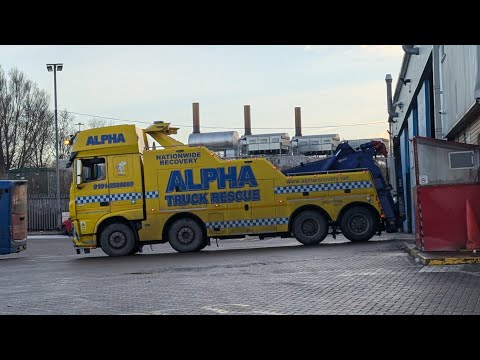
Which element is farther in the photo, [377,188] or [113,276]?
[377,188]

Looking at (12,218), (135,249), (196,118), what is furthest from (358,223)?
(196,118)

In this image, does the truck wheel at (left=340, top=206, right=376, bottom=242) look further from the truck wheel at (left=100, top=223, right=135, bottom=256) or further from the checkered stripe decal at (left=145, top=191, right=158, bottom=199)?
the truck wheel at (left=100, top=223, right=135, bottom=256)

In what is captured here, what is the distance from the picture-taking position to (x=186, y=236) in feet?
65.8

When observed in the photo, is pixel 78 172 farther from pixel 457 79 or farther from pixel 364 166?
pixel 457 79

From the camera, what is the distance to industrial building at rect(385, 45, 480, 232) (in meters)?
15.1

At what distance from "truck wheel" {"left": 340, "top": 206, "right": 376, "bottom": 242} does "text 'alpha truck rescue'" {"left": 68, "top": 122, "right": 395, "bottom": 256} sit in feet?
0.11

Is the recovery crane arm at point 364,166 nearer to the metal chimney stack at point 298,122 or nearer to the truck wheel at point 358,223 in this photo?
the truck wheel at point 358,223

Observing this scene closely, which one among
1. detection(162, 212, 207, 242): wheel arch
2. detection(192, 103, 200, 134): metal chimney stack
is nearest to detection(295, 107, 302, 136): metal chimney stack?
detection(192, 103, 200, 134): metal chimney stack

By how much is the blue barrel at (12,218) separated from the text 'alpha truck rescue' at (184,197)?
5416 millimetres

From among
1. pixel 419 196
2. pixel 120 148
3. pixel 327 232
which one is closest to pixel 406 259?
pixel 419 196

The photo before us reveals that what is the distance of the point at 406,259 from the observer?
14.6 m

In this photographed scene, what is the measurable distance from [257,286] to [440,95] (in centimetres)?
1170
